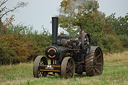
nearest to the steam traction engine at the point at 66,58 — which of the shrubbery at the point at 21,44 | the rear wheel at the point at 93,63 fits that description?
the rear wheel at the point at 93,63

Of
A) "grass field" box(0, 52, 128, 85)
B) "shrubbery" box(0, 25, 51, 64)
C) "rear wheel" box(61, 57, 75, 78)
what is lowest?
"grass field" box(0, 52, 128, 85)

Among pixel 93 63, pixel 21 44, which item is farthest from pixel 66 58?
pixel 21 44

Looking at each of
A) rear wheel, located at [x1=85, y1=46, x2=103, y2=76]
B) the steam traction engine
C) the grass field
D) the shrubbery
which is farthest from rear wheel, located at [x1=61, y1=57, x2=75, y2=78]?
the shrubbery

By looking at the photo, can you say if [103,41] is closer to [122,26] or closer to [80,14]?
[80,14]

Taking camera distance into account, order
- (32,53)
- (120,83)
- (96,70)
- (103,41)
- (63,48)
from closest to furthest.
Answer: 1. (120,83)
2. (63,48)
3. (96,70)
4. (32,53)
5. (103,41)

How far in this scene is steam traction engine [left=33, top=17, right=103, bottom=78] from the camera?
1034cm

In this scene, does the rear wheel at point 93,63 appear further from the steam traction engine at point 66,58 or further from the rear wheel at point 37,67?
the rear wheel at point 37,67

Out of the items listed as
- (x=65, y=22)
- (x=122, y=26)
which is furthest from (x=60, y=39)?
(x=122, y=26)

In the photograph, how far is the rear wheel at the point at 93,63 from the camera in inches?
449

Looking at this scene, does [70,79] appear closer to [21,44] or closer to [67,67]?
[67,67]

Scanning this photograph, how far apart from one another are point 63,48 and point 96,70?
8.23ft

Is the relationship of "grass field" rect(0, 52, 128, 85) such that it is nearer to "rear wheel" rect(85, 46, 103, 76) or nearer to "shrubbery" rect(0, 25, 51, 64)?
"rear wheel" rect(85, 46, 103, 76)

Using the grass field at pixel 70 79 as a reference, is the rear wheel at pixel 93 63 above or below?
above

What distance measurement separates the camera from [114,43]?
38.0 m
